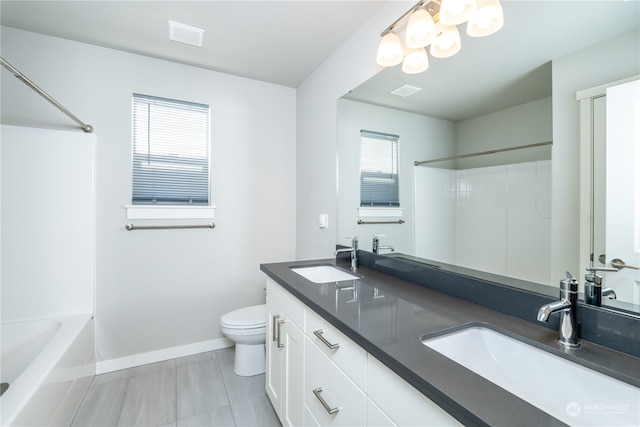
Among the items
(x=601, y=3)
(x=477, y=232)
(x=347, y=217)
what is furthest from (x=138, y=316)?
(x=601, y=3)

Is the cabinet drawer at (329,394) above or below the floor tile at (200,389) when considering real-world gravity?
above

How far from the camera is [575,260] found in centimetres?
88

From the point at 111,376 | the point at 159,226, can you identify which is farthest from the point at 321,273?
the point at 111,376

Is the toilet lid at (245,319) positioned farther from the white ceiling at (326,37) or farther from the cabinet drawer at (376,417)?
the white ceiling at (326,37)

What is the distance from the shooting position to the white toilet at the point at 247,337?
6.62 feet

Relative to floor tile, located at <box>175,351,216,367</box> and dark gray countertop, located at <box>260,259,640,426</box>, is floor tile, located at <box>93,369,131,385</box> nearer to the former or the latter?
floor tile, located at <box>175,351,216,367</box>

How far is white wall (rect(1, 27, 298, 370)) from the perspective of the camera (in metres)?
2.00

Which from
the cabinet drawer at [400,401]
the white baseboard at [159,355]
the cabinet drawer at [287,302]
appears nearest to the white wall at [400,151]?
the cabinet drawer at [287,302]

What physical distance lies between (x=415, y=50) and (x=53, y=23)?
2246mm

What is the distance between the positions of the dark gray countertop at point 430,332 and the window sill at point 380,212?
0.41 m

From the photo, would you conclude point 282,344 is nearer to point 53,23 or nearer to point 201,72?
point 201,72

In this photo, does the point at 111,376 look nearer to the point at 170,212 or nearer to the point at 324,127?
the point at 170,212

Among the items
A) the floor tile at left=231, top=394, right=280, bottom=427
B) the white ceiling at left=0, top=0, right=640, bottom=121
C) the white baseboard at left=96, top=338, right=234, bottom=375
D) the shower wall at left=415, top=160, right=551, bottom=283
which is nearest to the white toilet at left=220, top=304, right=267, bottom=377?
the floor tile at left=231, top=394, right=280, bottom=427

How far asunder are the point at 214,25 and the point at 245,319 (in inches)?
79.1
